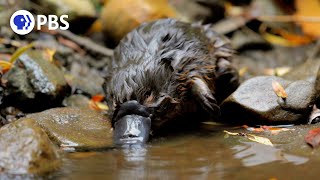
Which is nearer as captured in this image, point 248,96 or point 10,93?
point 248,96

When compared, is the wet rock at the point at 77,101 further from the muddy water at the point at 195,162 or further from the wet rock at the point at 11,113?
the muddy water at the point at 195,162

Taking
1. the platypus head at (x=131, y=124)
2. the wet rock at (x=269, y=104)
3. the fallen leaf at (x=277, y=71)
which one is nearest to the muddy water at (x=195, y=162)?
the platypus head at (x=131, y=124)

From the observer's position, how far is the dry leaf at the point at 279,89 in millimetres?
4594

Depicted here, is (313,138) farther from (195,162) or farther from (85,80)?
(85,80)

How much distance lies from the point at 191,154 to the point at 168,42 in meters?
1.28

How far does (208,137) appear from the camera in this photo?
4277 millimetres

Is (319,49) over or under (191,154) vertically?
over

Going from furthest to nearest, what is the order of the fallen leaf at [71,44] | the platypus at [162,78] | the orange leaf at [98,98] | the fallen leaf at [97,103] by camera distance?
the fallen leaf at [71,44] → the orange leaf at [98,98] → the fallen leaf at [97,103] → the platypus at [162,78]

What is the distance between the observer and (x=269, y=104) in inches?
179

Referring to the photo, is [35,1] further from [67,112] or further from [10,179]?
[10,179]

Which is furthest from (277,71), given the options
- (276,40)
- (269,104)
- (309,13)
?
(269,104)

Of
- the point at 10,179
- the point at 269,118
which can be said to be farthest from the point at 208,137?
the point at 10,179

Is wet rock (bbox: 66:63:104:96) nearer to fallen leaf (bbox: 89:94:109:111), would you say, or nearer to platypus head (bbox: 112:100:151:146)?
fallen leaf (bbox: 89:94:109:111)

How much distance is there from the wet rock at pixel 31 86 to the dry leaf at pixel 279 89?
5.98 ft
